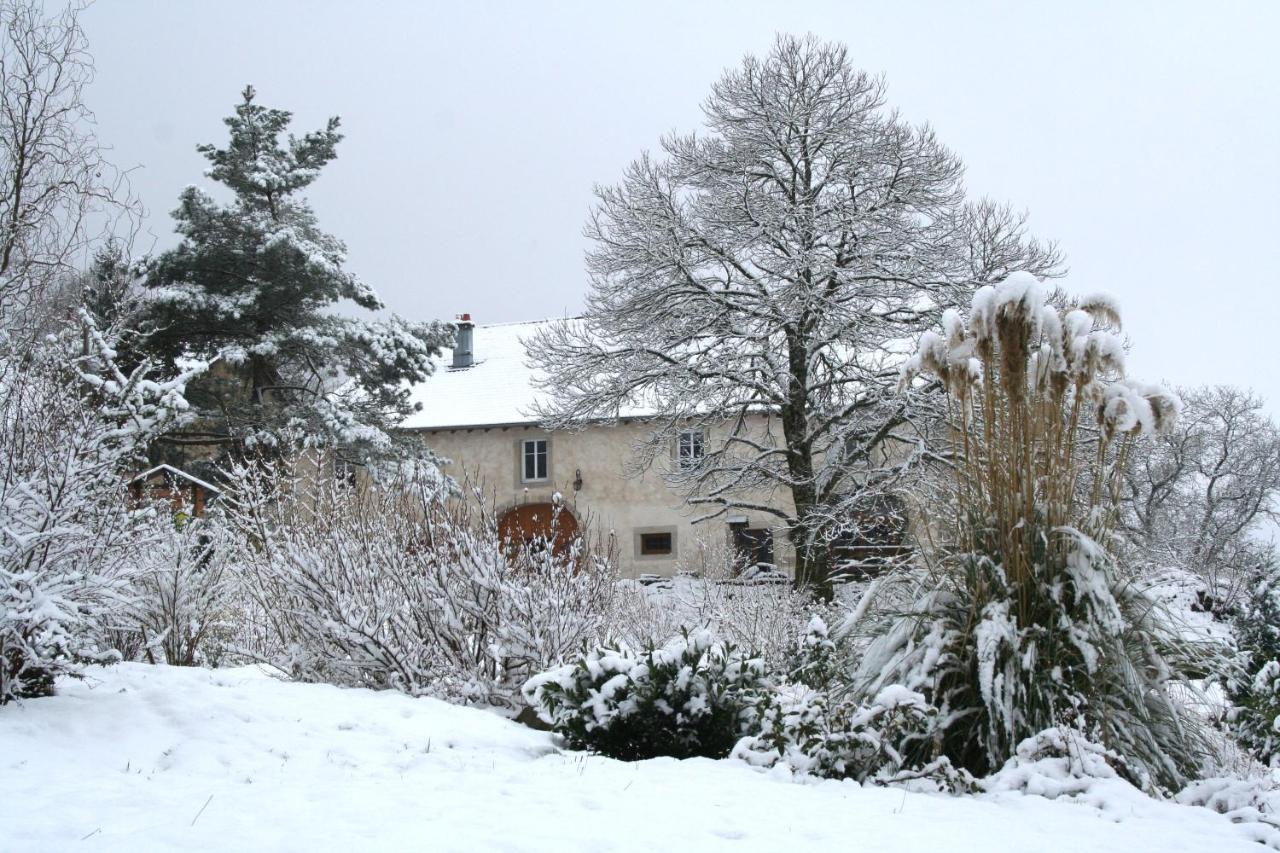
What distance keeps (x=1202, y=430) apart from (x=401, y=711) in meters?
33.6

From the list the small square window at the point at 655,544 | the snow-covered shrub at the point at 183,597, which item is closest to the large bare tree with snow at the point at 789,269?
the small square window at the point at 655,544

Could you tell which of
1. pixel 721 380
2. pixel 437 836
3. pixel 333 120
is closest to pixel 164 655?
pixel 437 836

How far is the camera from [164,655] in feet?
27.4

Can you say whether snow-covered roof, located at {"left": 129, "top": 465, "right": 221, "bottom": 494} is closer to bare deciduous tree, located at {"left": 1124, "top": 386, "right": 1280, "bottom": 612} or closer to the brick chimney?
the brick chimney

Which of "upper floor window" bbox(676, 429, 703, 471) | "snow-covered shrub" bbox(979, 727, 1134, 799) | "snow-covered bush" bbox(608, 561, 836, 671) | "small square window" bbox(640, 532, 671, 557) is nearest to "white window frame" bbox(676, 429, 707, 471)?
"upper floor window" bbox(676, 429, 703, 471)

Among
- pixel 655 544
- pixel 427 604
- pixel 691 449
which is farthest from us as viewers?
pixel 655 544

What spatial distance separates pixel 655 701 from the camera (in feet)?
16.3

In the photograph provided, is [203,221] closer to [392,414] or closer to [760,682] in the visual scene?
[392,414]

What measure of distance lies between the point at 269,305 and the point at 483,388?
859 cm

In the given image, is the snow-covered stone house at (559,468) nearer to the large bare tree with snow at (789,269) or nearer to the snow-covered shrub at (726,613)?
the large bare tree with snow at (789,269)

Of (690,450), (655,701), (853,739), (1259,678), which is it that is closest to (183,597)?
(655,701)

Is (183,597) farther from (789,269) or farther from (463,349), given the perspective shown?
(463,349)

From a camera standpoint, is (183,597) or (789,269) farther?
(789,269)

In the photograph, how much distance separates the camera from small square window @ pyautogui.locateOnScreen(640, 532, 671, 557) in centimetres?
2347
